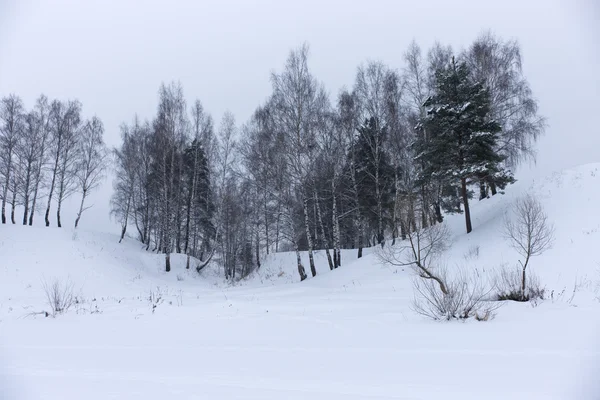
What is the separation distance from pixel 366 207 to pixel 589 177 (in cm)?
1125

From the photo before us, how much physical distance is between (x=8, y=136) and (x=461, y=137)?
96.9 ft

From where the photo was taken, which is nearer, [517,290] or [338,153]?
[517,290]

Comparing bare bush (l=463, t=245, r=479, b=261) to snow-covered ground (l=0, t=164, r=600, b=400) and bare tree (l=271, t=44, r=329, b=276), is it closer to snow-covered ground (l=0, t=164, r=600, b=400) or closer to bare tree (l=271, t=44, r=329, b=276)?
snow-covered ground (l=0, t=164, r=600, b=400)

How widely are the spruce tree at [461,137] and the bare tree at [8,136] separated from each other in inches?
1080

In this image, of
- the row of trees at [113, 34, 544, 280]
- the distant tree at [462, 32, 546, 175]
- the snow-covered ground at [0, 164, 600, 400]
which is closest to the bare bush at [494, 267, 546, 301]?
the snow-covered ground at [0, 164, 600, 400]

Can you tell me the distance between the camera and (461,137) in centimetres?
1513

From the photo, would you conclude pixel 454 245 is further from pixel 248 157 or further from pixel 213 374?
pixel 213 374

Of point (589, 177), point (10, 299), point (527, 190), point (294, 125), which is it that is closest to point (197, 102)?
point (294, 125)

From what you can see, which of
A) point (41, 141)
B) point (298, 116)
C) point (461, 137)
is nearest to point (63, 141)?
point (41, 141)

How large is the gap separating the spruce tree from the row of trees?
6cm

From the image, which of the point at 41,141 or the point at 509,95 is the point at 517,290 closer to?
the point at 509,95

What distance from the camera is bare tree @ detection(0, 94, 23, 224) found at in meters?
21.1

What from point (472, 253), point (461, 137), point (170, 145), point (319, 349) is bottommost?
point (319, 349)

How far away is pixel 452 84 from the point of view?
15.4 m
